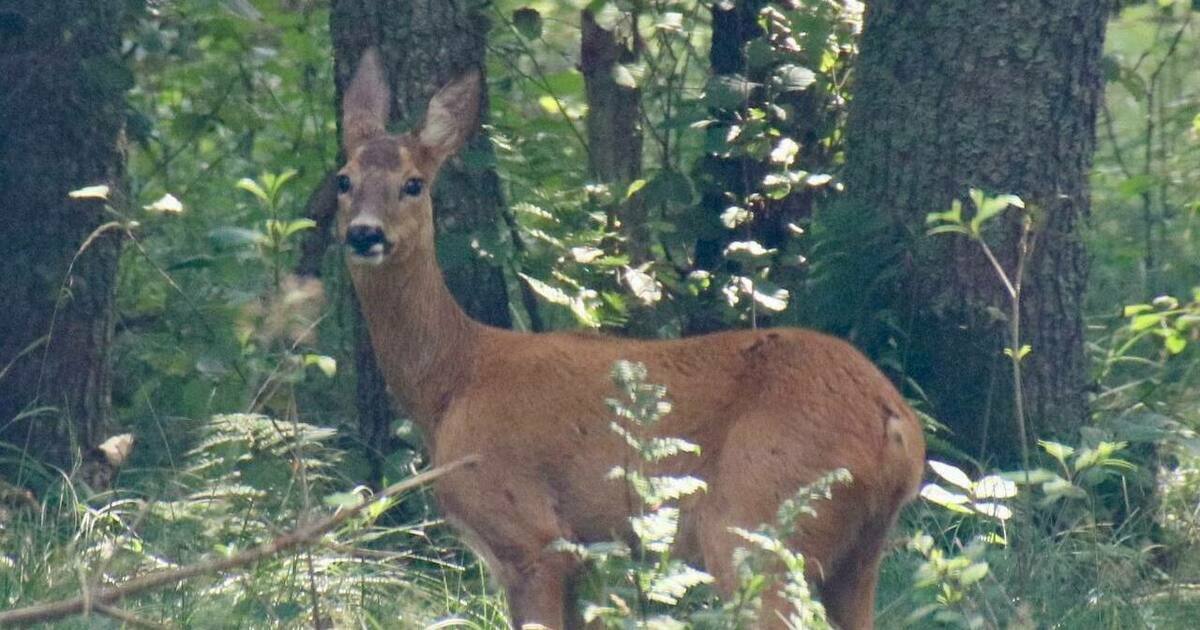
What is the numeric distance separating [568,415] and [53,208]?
7.51ft

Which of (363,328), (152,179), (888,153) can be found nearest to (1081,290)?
(888,153)

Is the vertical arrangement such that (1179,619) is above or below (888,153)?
below

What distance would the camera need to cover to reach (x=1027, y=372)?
6180 mm

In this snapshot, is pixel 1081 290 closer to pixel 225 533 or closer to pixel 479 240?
pixel 479 240

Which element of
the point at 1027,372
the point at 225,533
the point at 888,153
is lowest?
the point at 225,533

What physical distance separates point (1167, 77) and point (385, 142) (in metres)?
5.08

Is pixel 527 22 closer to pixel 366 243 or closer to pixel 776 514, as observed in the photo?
Result: pixel 366 243

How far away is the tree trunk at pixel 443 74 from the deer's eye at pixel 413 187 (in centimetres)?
47

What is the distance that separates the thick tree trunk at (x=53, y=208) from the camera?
255 inches

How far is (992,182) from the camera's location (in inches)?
243

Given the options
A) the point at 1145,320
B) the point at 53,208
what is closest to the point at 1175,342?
the point at 1145,320

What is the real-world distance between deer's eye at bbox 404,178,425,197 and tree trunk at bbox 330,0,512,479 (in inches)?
18.4

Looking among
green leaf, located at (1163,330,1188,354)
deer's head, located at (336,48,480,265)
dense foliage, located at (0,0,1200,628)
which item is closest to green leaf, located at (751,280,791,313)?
dense foliage, located at (0,0,1200,628)

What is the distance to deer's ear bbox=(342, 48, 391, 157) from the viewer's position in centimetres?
604
